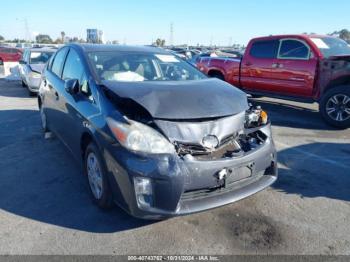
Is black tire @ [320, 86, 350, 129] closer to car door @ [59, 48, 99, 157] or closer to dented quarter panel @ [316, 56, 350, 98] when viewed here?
dented quarter panel @ [316, 56, 350, 98]

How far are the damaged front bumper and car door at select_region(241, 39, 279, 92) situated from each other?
5688mm


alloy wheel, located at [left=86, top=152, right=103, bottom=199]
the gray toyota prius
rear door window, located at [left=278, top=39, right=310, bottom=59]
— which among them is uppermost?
rear door window, located at [left=278, top=39, right=310, bottom=59]

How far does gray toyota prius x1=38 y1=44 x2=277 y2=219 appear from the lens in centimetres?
263

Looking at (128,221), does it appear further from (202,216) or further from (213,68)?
(213,68)

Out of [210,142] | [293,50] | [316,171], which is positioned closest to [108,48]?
[210,142]

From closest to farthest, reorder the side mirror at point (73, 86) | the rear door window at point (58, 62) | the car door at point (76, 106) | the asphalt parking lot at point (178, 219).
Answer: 1. the asphalt parking lot at point (178, 219)
2. the car door at point (76, 106)
3. the side mirror at point (73, 86)
4. the rear door window at point (58, 62)

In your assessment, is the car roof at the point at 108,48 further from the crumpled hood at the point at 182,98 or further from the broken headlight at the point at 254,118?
the broken headlight at the point at 254,118

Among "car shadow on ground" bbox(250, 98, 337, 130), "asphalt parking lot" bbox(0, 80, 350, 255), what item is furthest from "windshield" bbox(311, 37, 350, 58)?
"asphalt parking lot" bbox(0, 80, 350, 255)

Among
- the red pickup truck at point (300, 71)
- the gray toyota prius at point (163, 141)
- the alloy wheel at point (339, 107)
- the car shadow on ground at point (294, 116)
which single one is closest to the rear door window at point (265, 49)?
the red pickup truck at point (300, 71)

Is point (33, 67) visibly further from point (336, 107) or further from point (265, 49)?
point (336, 107)

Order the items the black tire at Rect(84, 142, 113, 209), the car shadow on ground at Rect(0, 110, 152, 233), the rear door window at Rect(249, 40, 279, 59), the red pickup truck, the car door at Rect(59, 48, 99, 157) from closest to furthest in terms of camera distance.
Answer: the black tire at Rect(84, 142, 113, 209)
the car shadow on ground at Rect(0, 110, 152, 233)
the car door at Rect(59, 48, 99, 157)
the red pickup truck
the rear door window at Rect(249, 40, 279, 59)

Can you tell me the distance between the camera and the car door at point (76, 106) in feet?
10.9

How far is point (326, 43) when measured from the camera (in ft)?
24.4

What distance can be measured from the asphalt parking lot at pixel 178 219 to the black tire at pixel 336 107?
72.7 inches
